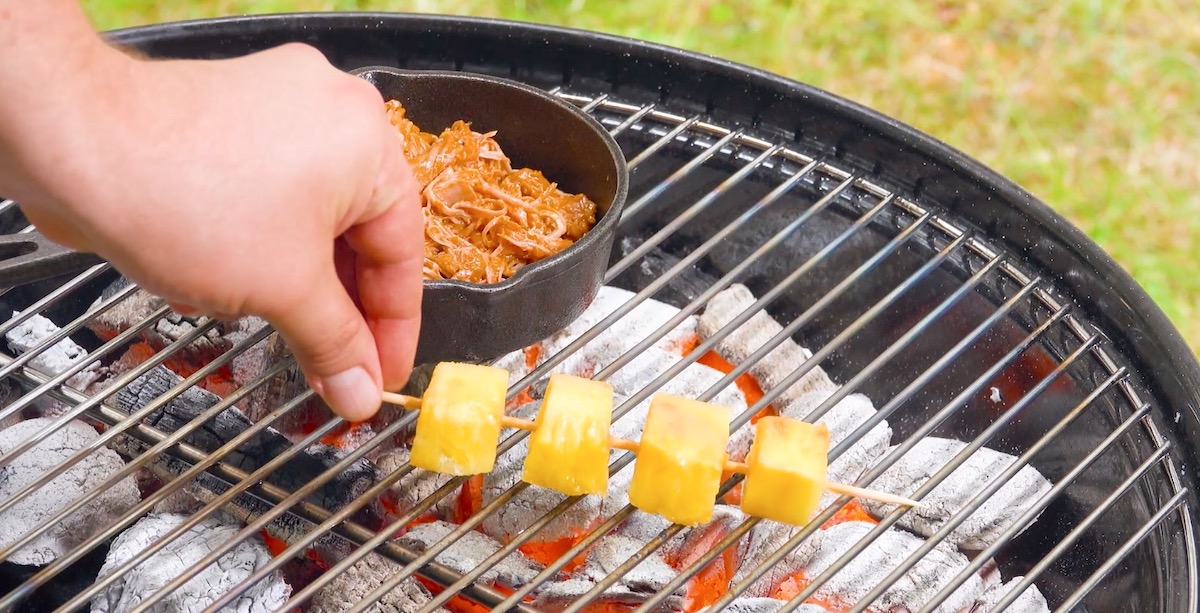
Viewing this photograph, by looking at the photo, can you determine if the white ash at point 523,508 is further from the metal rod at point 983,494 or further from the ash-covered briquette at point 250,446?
the metal rod at point 983,494

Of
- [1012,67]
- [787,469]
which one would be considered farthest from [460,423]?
[1012,67]

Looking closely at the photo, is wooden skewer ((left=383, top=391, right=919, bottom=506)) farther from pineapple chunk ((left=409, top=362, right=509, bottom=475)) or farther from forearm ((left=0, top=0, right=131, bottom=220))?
forearm ((left=0, top=0, right=131, bottom=220))

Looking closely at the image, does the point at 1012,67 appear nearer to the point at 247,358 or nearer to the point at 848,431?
the point at 848,431

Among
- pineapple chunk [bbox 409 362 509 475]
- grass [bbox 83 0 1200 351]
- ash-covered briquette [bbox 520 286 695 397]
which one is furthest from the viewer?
grass [bbox 83 0 1200 351]

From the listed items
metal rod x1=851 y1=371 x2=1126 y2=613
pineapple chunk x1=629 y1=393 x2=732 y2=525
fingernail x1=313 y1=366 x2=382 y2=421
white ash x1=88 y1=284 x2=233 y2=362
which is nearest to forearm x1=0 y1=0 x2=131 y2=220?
fingernail x1=313 y1=366 x2=382 y2=421

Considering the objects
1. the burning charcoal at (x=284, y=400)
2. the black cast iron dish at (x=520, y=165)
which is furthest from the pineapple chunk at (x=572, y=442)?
the burning charcoal at (x=284, y=400)

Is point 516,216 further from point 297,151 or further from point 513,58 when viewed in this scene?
point 297,151

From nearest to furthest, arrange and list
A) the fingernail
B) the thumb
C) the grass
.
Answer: the thumb < the fingernail < the grass
